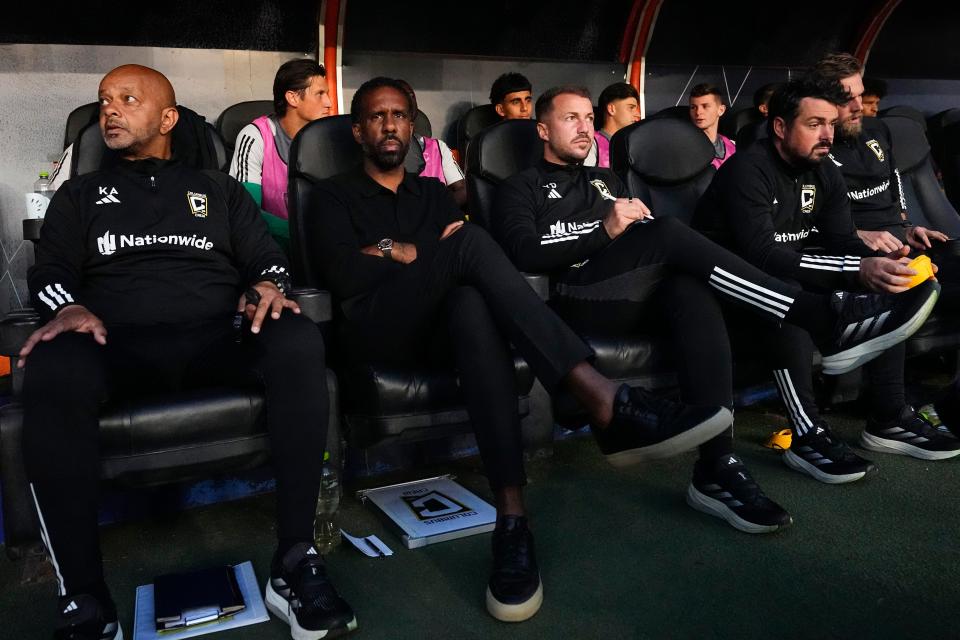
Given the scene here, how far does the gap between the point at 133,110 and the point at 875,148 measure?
2483mm

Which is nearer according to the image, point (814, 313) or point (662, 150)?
point (814, 313)

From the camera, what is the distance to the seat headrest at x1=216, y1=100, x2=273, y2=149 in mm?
3652

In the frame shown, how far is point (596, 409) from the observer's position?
146 cm

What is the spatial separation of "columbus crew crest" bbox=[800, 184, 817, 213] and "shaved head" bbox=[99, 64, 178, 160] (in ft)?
6.13

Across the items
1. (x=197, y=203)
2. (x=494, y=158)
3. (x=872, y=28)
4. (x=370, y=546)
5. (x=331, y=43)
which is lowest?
(x=370, y=546)

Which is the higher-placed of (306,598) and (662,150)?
(662,150)

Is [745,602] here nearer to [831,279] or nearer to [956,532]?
[956,532]

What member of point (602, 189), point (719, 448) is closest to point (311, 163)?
point (602, 189)

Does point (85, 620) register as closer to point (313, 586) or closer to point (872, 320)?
point (313, 586)

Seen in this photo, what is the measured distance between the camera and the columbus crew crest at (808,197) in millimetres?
2351

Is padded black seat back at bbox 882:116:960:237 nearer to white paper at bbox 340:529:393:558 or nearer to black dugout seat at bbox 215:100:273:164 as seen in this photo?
white paper at bbox 340:529:393:558

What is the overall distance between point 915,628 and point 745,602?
0.27m

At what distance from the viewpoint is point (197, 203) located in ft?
5.99

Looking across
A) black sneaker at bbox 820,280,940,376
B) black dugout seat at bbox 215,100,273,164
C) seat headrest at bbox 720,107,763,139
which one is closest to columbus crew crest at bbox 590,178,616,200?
black sneaker at bbox 820,280,940,376
